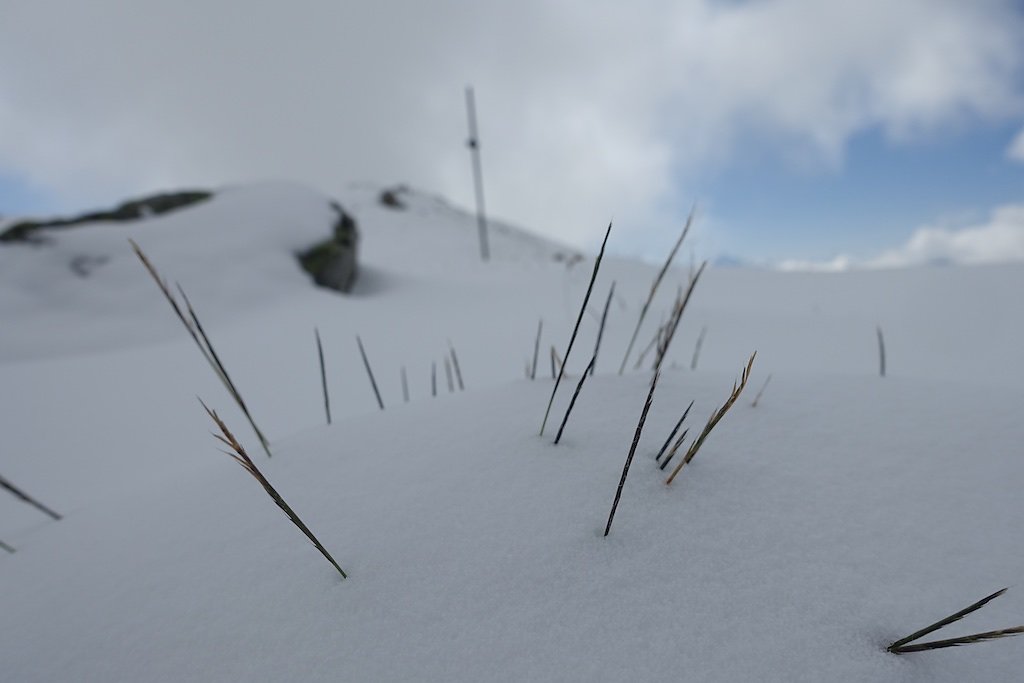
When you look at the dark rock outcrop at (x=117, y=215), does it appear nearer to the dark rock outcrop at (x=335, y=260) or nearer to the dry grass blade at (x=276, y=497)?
the dark rock outcrop at (x=335, y=260)

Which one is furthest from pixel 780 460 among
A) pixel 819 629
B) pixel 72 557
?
pixel 72 557

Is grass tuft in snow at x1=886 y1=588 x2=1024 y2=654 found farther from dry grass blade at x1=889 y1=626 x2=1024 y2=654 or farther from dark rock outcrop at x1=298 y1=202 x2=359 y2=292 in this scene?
dark rock outcrop at x1=298 y1=202 x2=359 y2=292

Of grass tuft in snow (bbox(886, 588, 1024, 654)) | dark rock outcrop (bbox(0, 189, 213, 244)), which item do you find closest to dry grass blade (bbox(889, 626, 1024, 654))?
grass tuft in snow (bbox(886, 588, 1024, 654))

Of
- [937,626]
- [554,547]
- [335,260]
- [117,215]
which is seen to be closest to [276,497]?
[554,547]

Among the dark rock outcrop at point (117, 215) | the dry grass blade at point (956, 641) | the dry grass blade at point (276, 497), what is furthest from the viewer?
the dark rock outcrop at point (117, 215)

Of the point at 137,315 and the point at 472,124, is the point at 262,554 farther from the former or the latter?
the point at 472,124

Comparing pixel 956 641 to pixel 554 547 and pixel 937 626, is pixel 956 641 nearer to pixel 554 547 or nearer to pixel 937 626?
pixel 937 626

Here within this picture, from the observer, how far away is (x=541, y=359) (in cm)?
228

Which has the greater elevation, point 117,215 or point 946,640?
point 117,215

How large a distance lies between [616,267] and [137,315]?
383 centimetres

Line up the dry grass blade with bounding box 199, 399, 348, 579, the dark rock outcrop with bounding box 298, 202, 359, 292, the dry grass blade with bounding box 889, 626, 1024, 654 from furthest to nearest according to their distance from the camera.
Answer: the dark rock outcrop with bounding box 298, 202, 359, 292 → the dry grass blade with bounding box 199, 399, 348, 579 → the dry grass blade with bounding box 889, 626, 1024, 654

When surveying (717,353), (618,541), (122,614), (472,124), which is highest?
(472,124)

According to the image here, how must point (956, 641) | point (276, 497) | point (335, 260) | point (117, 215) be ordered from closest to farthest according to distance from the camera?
point (956, 641) < point (276, 497) < point (335, 260) < point (117, 215)

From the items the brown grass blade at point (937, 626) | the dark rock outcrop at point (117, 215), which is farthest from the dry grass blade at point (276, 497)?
the dark rock outcrop at point (117, 215)
